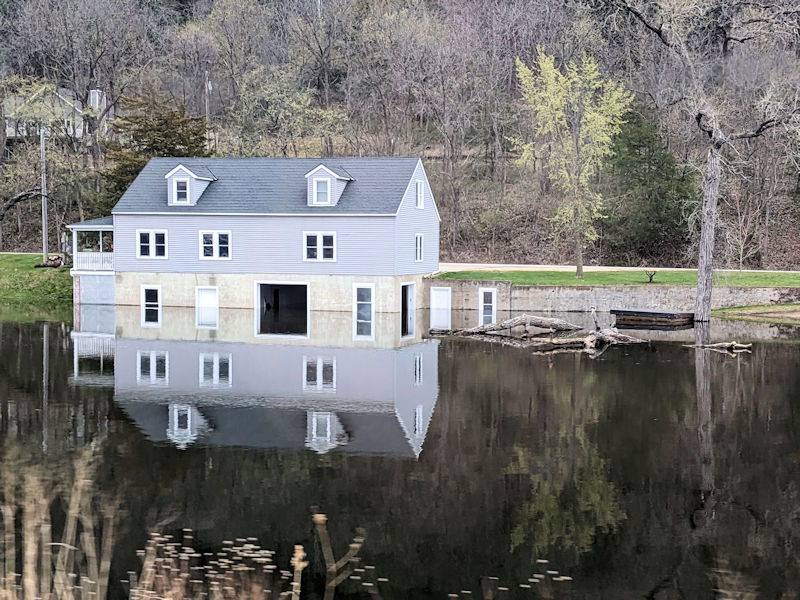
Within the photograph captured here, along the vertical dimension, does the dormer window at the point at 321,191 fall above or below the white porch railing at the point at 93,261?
above

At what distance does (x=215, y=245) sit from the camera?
42.9 meters

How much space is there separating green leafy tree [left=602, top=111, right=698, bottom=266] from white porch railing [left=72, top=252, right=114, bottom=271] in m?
25.4

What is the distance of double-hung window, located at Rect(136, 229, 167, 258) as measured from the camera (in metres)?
43.5

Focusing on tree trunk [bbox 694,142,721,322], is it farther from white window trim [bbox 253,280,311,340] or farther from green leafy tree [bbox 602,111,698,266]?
white window trim [bbox 253,280,311,340]

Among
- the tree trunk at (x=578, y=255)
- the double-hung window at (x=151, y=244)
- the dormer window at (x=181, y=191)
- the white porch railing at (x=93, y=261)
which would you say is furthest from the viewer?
the tree trunk at (x=578, y=255)

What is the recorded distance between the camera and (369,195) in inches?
1647

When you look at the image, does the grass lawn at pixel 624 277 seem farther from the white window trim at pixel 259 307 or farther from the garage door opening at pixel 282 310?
the white window trim at pixel 259 307

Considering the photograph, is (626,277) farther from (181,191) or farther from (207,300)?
(181,191)

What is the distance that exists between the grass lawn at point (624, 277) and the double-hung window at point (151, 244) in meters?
12.7

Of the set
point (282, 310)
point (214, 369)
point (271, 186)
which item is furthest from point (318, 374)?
point (282, 310)

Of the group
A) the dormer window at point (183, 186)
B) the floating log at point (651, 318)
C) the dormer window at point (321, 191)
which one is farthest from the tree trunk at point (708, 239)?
the dormer window at point (183, 186)

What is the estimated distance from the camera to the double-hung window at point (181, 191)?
4328 cm

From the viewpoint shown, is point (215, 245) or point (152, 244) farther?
point (152, 244)

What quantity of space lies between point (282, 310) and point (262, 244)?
4676 mm
